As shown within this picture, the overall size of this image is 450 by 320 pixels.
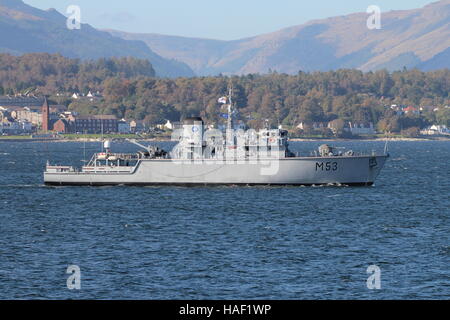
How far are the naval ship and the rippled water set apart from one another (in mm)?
1225

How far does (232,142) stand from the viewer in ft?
266

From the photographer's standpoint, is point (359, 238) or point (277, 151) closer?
point (359, 238)

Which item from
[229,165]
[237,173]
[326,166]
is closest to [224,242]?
[229,165]

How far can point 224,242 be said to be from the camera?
1981 inches

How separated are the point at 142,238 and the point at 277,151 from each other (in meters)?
28.7

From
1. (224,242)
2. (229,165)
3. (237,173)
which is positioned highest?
(229,165)

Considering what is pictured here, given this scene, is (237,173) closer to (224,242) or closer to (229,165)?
(229,165)

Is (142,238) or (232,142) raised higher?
(232,142)

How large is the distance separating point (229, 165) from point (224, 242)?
29474 mm

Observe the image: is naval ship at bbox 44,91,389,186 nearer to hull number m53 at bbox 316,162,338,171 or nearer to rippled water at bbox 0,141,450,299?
hull number m53 at bbox 316,162,338,171

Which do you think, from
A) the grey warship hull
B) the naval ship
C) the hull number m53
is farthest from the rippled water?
the hull number m53
